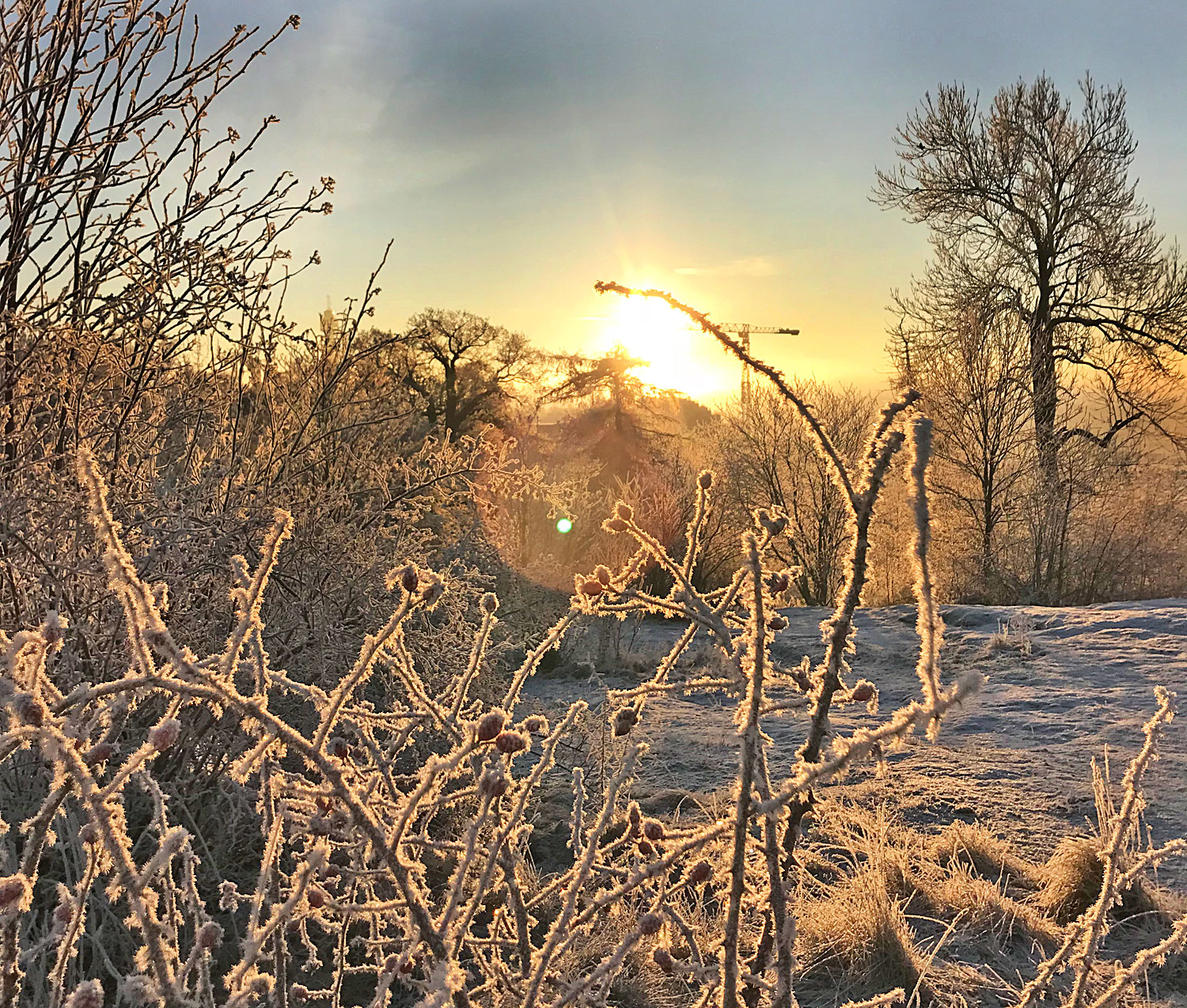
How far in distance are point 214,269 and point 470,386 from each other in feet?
74.9

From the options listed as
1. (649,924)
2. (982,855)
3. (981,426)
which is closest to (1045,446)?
(981,426)

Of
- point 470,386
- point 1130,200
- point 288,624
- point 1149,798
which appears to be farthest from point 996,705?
point 470,386

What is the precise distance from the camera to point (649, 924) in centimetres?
93

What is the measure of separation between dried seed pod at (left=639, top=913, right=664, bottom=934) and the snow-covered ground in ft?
9.90

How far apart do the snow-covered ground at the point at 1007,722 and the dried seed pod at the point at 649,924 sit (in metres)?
3.02

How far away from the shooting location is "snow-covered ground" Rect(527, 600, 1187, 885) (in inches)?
163

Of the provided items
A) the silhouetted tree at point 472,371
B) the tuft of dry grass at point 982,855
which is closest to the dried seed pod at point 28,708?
the tuft of dry grass at point 982,855

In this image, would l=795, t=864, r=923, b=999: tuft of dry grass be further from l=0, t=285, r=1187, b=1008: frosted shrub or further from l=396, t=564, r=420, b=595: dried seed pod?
l=396, t=564, r=420, b=595: dried seed pod

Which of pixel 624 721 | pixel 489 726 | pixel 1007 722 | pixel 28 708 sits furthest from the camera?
pixel 1007 722

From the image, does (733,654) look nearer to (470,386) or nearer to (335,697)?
(335,697)

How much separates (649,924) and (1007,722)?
17.3ft

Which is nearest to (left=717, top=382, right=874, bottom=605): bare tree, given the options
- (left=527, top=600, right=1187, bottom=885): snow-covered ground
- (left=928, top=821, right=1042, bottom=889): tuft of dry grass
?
(left=527, top=600, right=1187, bottom=885): snow-covered ground

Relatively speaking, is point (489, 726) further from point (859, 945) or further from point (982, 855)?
point (982, 855)

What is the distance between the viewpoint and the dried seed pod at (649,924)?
0.93 m
